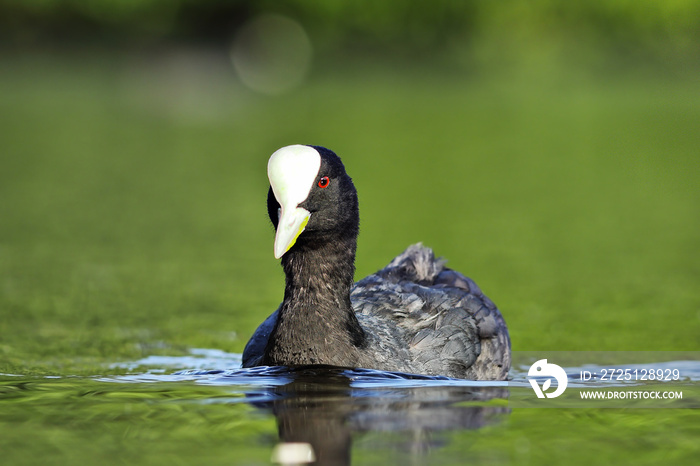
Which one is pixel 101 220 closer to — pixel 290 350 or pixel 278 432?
pixel 290 350

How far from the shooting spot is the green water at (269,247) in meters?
4.93

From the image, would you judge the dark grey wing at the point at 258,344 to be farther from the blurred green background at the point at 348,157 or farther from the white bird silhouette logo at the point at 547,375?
the white bird silhouette logo at the point at 547,375

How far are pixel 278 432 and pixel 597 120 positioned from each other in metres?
23.2

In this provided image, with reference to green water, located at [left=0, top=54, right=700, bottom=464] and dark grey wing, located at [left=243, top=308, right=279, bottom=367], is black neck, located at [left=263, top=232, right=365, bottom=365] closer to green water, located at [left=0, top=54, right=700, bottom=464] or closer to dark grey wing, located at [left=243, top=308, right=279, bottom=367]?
dark grey wing, located at [left=243, top=308, right=279, bottom=367]

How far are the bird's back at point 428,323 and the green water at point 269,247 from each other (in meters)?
1.14

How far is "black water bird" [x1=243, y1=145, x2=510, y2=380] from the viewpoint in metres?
5.98

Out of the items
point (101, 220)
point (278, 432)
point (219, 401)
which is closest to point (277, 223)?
point (219, 401)

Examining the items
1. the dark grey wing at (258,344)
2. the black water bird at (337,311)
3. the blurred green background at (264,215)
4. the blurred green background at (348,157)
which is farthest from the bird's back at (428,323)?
the blurred green background at (348,157)

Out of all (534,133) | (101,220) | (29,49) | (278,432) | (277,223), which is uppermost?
(29,49)

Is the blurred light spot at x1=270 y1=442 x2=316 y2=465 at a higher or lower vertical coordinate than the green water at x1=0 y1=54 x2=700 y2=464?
lower

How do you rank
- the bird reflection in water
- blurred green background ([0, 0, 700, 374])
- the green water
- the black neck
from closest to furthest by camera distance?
the bird reflection in water, the green water, the black neck, blurred green background ([0, 0, 700, 374])

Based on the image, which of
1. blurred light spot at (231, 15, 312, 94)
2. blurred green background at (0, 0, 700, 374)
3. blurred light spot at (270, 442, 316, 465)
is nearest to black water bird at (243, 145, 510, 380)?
blurred light spot at (270, 442, 316, 465)

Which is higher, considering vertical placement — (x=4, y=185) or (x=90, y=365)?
(x=4, y=185)

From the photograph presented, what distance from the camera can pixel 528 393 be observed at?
19.2 feet
